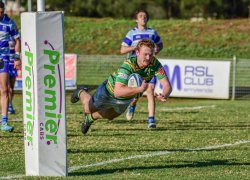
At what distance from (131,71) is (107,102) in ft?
3.08

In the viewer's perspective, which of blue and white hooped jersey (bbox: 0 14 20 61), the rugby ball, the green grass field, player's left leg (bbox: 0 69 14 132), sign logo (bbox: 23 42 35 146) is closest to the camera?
sign logo (bbox: 23 42 35 146)

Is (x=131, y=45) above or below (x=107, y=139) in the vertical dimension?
above

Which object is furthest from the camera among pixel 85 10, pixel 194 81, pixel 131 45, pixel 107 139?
pixel 85 10

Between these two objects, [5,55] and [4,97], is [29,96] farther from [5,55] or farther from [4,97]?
[5,55]

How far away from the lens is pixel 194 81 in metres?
20.9

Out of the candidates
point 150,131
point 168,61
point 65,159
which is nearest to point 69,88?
point 168,61

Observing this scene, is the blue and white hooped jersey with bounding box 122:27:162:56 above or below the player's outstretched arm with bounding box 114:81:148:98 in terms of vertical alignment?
above

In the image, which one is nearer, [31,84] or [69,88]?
[31,84]

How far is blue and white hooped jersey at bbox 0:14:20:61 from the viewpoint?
13062mm

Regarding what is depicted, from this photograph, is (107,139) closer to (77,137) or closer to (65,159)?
→ (77,137)

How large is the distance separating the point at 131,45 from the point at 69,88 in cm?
837


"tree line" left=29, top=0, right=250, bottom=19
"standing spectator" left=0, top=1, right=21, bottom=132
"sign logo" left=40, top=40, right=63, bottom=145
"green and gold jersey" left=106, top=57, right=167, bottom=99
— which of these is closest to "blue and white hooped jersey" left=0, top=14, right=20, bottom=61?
"standing spectator" left=0, top=1, right=21, bottom=132

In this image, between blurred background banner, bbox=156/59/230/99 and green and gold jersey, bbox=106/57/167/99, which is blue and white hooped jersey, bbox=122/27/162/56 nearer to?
green and gold jersey, bbox=106/57/167/99

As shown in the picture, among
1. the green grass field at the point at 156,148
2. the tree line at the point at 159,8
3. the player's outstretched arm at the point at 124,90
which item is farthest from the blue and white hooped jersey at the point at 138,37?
the tree line at the point at 159,8
